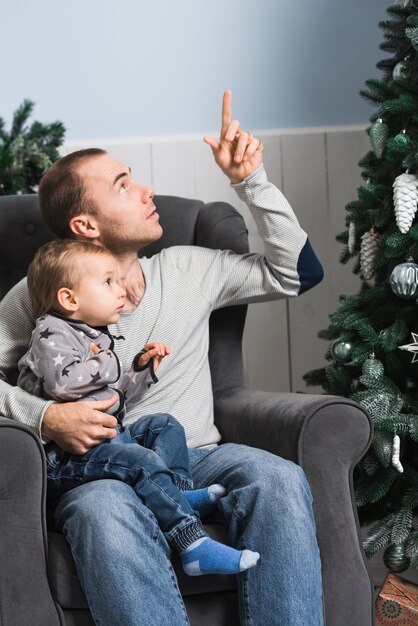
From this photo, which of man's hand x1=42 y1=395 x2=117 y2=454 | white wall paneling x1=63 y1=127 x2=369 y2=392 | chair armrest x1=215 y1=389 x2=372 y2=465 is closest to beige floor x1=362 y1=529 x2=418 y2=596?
white wall paneling x1=63 y1=127 x2=369 y2=392

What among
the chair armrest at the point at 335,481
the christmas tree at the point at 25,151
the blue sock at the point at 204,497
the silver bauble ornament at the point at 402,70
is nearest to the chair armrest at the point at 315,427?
the chair armrest at the point at 335,481

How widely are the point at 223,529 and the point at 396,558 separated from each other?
0.63m

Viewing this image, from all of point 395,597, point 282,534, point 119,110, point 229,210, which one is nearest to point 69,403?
point 282,534

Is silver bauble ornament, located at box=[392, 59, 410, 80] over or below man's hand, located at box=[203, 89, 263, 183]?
over

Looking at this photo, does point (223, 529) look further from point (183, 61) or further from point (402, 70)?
point (183, 61)

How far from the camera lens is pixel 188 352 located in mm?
1911

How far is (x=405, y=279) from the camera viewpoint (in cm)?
188

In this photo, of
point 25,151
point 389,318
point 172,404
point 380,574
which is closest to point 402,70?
point 389,318

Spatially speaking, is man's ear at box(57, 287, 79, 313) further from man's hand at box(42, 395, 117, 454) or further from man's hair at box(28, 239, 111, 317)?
man's hand at box(42, 395, 117, 454)

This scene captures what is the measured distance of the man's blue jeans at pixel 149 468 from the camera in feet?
4.70

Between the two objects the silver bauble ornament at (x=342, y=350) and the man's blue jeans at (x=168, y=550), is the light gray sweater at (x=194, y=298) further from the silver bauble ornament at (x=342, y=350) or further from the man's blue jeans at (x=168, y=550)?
the man's blue jeans at (x=168, y=550)

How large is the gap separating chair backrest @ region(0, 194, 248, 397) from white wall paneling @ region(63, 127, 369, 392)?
0.63 m

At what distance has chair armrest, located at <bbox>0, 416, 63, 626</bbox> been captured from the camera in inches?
54.9

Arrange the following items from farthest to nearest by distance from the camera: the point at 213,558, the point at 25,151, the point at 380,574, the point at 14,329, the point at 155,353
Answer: the point at 380,574
the point at 25,151
the point at 14,329
the point at 155,353
the point at 213,558
